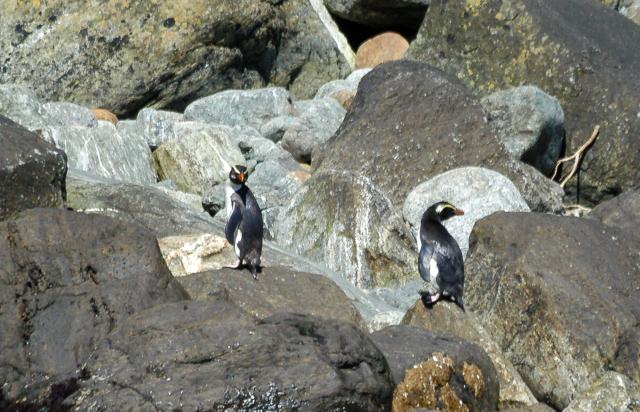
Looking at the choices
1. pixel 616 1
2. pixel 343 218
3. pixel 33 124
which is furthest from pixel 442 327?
pixel 616 1

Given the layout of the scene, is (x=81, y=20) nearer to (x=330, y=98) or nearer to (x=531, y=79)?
(x=330, y=98)

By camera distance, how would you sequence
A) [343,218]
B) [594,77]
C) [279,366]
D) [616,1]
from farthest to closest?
[616,1] → [594,77] → [343,218] → [279,366]

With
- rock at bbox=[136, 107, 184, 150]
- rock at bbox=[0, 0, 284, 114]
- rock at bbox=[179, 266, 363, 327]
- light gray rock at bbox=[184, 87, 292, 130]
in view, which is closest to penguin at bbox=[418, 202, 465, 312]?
rock at bbox=[179, 266, 363, 327]

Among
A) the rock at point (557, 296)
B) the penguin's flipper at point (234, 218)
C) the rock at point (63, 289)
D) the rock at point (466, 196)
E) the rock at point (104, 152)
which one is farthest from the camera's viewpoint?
the rock at point (104, 152)

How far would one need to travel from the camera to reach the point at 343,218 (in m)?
13.8

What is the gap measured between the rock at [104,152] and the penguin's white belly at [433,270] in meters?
5.00

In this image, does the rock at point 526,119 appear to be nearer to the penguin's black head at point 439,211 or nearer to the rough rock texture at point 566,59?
the rough rock texture at point 566,59

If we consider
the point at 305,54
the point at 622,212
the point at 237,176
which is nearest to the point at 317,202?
the point at 237,176

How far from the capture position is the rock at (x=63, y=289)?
8.80 m

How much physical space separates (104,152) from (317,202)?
3.02 metres

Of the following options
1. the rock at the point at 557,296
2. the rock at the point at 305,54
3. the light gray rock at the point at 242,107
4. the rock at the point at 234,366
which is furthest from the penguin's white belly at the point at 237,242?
the rock at the point at 305,54

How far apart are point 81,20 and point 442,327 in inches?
363

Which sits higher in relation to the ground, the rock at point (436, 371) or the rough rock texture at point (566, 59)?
the rough rock texture at point (566, 59)

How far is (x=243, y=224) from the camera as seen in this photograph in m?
11.3
